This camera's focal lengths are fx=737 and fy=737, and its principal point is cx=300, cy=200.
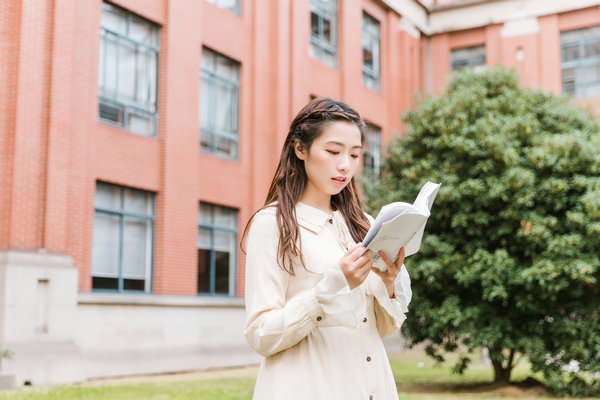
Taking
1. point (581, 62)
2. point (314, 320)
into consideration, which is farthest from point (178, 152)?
point (581, 62)

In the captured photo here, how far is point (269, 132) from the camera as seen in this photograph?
737 inches

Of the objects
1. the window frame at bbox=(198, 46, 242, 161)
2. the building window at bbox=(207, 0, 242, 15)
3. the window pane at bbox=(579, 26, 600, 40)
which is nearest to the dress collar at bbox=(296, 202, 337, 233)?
the window frame at bbox=(198, 46, 242, 161)

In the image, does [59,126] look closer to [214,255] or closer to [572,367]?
[214,255]

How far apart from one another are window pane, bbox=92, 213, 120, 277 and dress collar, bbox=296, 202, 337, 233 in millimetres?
12363

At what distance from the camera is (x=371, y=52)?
2372 centimetres

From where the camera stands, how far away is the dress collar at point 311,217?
240 centimetres

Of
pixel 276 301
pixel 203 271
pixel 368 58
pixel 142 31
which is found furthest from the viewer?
pixel 368 58

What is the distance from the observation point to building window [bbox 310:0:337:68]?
20.7m

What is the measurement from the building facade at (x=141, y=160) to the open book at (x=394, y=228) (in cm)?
1021

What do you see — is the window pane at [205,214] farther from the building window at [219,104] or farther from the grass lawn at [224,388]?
the grass lawn at [224,388]

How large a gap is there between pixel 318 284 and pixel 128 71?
13.8 meters

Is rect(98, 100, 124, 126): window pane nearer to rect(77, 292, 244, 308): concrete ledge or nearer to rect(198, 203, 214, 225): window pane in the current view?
rect(198, 203, 214, 225): window pane

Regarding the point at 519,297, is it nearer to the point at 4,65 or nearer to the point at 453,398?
the point at 453,398

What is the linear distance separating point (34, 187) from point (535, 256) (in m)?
8.30
